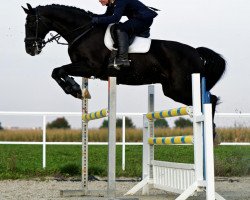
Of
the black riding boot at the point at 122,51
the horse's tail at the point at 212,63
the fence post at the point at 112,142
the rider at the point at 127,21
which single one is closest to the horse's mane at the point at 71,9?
the rider at the point at 127,21

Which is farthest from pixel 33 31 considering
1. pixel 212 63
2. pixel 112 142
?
pixel 212 63

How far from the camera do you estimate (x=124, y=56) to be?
22.6 ft

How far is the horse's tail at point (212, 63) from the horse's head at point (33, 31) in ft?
5.92

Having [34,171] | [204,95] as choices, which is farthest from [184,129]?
[204,95]

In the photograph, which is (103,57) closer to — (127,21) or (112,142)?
(127,21)

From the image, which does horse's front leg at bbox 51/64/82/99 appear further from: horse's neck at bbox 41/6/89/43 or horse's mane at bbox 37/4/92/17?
horse's mane at bbox 37/4/92/17

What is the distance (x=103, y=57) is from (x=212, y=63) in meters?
1.32

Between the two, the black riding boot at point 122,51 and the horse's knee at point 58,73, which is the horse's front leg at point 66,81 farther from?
the black riding boot at point 122,51

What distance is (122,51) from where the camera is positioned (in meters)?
6.87

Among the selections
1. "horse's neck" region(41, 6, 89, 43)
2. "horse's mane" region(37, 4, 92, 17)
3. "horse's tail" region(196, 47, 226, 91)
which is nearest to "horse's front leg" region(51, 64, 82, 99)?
"horse's neck" region(41, 6, 89, 43)

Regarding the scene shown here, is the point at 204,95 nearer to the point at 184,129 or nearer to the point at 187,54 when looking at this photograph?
the point at 187,54

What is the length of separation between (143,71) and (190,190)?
1804mm

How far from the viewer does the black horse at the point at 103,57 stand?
278 inches

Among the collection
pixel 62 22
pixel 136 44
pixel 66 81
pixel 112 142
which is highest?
pixel 62 22
